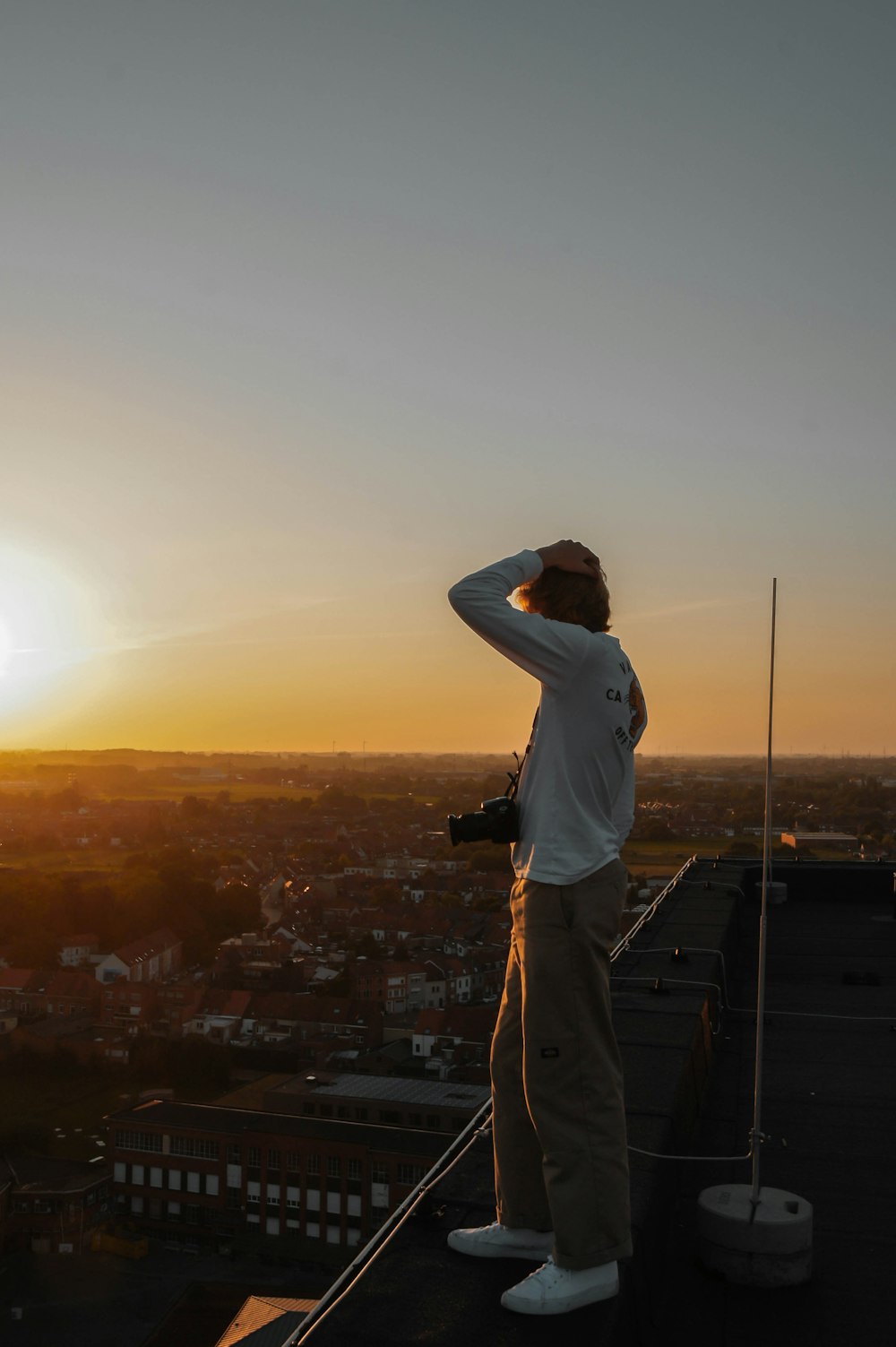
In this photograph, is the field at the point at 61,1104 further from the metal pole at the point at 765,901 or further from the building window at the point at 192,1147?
the metal pole at the point at 765,901

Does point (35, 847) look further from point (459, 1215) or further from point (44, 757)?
point (459, 1215)

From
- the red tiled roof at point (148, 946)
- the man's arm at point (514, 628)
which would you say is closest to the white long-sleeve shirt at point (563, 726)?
the man's arm at point (514, 628)

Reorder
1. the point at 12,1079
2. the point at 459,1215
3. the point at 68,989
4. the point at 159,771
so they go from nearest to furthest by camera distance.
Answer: the point at 459,1215, the point at 12,1079, the point at 68,989, the point at 159,771

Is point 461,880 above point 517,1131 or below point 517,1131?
below

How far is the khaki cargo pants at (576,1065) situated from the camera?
1807mm

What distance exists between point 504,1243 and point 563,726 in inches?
35.4

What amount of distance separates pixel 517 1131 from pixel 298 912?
49936 millimetres

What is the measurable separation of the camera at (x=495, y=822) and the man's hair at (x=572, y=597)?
0.34 metres

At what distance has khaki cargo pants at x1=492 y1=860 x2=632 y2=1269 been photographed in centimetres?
181

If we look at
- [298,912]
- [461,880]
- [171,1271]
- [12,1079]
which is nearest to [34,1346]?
[171,1271]

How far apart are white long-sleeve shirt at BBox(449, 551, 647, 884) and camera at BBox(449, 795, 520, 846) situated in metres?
0.02

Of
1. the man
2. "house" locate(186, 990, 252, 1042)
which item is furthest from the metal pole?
"house" locate(186, 990, 252, 1042)

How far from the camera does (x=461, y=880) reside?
53500 mm

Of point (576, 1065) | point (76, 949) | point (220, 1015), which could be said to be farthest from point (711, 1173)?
point (76, 949)
